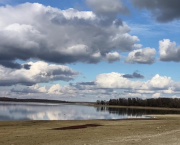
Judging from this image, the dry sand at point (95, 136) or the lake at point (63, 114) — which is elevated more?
the dry sand at point (95, 136)

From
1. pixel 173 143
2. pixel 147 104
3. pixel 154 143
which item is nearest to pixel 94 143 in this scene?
pixel 154 143

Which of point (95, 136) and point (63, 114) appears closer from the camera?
point (95, 136)

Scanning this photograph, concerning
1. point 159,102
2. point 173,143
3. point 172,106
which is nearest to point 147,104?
point 159,102

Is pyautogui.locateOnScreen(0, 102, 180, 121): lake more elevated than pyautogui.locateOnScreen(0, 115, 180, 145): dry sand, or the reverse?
pyautogui.locateOnScreen(0, 115, 180, 145): dry sand

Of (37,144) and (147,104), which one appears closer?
(37,144)

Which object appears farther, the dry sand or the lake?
the lake

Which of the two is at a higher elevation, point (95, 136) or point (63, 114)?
point (95, 136)

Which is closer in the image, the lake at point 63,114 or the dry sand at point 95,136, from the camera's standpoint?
the dry sand at point 95,136

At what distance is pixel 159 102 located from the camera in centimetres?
18038

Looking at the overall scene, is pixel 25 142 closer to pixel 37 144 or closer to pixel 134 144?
pixel 37 144

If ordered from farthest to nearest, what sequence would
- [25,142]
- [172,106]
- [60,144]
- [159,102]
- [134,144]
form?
[159,102]
[172,106]
[25,142]
[60,144]
[134,144]

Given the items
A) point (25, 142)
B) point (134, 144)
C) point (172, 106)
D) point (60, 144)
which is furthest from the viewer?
point (172, 106)

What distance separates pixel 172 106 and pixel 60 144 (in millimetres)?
164038

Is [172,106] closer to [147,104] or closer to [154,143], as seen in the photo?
[147,104]
